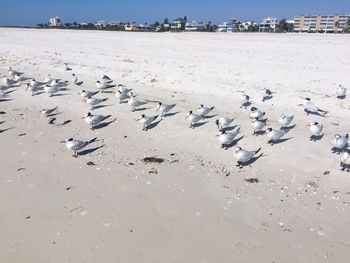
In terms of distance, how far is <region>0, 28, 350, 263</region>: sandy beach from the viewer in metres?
6.59

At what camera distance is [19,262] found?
630cm

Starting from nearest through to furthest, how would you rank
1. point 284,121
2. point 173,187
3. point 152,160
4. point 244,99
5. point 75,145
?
point 173,187, point 152,160, point 75,145, point 284,121, point 244,99

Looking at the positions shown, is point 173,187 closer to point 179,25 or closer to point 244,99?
point 244,99

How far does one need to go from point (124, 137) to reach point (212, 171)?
11.1ft

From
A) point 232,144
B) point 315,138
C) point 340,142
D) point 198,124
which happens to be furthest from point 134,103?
point 340,142

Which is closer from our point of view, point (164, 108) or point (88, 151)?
point (88, 151)

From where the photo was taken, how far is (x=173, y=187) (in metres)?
8.52

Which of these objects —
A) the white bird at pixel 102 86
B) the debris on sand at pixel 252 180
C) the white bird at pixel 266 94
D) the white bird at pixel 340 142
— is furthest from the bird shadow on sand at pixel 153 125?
the white bird at pixel 340 142

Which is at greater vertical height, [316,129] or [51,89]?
[51,89]

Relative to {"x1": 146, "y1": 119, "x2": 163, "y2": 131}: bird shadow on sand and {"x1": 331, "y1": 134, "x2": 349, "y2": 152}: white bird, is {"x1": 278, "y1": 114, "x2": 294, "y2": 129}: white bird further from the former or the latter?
{"x1": 146, "y1": 119, "x2": 163, "y2": 131}: bird shadow on sand

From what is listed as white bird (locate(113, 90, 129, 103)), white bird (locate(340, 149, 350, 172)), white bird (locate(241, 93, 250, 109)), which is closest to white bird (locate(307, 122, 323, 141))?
white bird (locate(340, 149, 350, 172))

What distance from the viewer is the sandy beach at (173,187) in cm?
659

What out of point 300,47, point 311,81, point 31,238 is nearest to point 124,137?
point 31,238

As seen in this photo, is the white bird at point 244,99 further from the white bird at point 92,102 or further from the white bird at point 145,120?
the white bird at point 92,102
